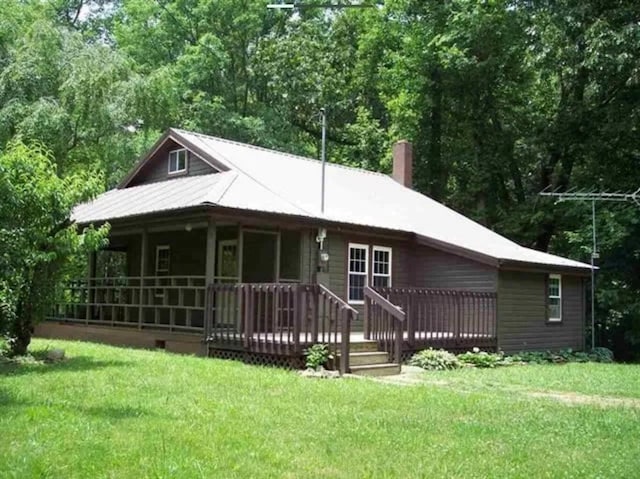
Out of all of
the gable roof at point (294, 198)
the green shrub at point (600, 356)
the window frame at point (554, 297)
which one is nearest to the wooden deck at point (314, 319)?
the gable roof at point (294, 198)

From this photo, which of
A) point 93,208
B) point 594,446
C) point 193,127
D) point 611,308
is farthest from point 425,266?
point 193,127

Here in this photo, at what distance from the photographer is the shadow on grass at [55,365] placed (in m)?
10.7

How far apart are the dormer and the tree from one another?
6.29 metres

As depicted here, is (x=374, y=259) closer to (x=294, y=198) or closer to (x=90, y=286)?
(x=294, y=198)

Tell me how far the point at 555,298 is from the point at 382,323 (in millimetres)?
7551

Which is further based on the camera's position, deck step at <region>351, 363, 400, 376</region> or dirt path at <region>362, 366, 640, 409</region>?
deck step at <region>351, 363, 400, 376</region>

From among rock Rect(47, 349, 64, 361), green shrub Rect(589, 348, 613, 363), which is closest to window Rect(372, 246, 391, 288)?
green shrub Rect(589, 348, 613, 363)

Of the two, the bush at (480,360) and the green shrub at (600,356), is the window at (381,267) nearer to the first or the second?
the bush at (480,360)

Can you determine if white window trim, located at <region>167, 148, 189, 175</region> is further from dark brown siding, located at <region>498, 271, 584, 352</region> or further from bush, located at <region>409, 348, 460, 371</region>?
dark brown siding, located at <region>498, 271, 584, 352</region>

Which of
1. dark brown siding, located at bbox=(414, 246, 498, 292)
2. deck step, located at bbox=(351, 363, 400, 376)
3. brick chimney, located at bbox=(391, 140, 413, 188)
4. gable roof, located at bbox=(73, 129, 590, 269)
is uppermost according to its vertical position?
brick chimney, located at bbox=(391, 140, 413, 188)

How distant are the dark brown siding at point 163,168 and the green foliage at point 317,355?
7.63 meters

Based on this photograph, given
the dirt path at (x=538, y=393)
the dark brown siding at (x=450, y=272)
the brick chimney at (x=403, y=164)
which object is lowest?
the dirt path at (x=538, y=393)

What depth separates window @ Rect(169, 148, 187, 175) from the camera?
19877 mm

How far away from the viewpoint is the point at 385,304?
14156mm
